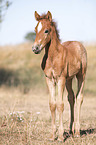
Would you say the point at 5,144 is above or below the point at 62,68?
below

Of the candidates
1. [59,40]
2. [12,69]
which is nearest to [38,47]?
[59,40]

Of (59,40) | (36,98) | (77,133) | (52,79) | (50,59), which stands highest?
(59,40)

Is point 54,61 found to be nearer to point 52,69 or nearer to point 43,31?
point 52,69

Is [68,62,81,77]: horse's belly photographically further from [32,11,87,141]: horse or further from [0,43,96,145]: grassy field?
[0,43,96,145]: grassy field

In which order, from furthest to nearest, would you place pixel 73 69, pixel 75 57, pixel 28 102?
1. pixel 28 102
2. pixel 75 57
3. pixel 73 69

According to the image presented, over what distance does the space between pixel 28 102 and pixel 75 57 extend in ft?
23.7

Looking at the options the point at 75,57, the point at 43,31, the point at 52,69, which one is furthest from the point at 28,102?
the point at 43,31

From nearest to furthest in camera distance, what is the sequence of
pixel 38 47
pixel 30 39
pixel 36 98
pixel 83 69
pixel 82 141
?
pixel 38 47
pixel 82 141
pixel 83 69
pixel 36 98
pixel 30 39

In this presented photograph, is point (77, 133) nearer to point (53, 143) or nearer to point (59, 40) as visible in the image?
point (53, 143)

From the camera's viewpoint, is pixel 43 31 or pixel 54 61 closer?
pixel 43 31

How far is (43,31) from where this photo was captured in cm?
569

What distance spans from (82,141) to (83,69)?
2038 mm

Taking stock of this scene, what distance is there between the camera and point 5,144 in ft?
18.8

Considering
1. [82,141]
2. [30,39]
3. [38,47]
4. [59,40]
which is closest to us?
[38,47]
